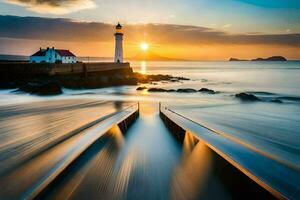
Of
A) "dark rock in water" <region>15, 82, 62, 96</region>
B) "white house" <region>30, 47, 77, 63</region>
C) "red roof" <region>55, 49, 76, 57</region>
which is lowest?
"dark rock in water" <region>15, 82, 62, 96</region>

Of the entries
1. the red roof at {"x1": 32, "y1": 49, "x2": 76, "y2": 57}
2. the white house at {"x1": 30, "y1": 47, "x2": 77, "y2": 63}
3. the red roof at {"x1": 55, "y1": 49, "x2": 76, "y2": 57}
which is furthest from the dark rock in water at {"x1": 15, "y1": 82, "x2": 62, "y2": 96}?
the red roof at {"x1": 55, "y1": 49, "x2": 76, "y2": 57}

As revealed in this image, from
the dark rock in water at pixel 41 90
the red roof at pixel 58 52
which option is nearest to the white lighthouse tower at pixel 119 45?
the red roof at pixel 58 52

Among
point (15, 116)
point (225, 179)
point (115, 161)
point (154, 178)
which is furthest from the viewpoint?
point (15, 116)

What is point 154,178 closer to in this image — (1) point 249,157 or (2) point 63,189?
(2) point 63,189

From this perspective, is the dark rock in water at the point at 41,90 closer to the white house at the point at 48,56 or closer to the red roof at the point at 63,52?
the white house at the point at 48,56

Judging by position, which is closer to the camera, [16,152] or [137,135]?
[16,152]

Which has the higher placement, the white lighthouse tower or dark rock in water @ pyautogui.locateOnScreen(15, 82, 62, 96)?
the white lighthouse tower

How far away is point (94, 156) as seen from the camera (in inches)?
239

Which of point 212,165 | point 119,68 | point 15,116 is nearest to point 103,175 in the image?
point 212,165

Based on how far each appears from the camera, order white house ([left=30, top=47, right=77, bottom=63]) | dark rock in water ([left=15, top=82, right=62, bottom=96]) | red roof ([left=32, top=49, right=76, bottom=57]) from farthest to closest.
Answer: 1. red roof ([left=32, top=49, right=76, bottom=57])
2. white house ([left=30, top=47, right=77, bottom=63])
3. dark rock in water ([left=15, top=82, right=62, bottom=96])

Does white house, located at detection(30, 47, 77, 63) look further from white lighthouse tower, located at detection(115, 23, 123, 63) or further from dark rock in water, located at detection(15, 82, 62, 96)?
dark rock in water, located at detection(15, 82, 62, 96)

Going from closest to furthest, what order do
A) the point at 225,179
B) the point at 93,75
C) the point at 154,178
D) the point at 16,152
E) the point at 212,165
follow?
1. the point at 225,179
2. the point at 154,178
3. the point at 212,165
4. the point at 16,152
5. the point at 93,75

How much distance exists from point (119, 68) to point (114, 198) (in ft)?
143

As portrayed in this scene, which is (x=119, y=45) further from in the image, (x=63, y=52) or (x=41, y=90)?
(x=41, y=90)
